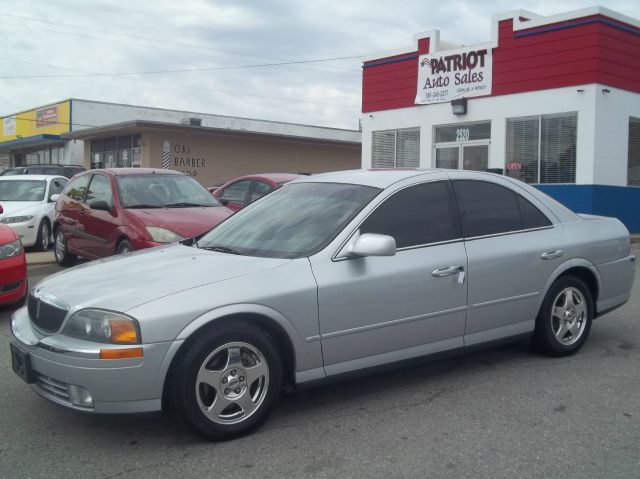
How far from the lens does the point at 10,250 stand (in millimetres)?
6691

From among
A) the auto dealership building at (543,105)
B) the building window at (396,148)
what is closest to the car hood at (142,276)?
the auto dealership building at (543,105)

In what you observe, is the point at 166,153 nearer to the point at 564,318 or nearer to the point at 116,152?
the point at 116,152

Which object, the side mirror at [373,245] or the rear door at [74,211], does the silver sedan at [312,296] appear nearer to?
the side mirror at [373,245]

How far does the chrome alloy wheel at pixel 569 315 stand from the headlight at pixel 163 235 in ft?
14.0

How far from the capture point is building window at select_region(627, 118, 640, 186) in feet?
51.9

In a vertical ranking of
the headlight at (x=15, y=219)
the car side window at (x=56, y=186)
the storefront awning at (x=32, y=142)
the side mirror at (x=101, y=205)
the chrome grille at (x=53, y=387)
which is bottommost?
the chrome grille at (x=53, y=387)

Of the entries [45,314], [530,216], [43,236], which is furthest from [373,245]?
[43,236]

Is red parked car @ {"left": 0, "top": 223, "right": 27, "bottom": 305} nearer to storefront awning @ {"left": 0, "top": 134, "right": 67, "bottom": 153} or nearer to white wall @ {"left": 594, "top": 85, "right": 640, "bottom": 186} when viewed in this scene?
white wall @ {"left": 594, "top": 85, "right": 640, "bottom": 186}

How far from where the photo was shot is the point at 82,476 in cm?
340

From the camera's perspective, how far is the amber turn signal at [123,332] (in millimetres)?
3551

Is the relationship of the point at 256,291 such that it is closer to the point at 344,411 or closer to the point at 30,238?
the point at 344,411

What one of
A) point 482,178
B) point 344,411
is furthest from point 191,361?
point 482,178

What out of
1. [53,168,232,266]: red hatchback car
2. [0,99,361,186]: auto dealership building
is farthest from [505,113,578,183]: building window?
[0,99,361,186]: auto dealership building

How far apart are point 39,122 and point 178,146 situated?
63.0ft
